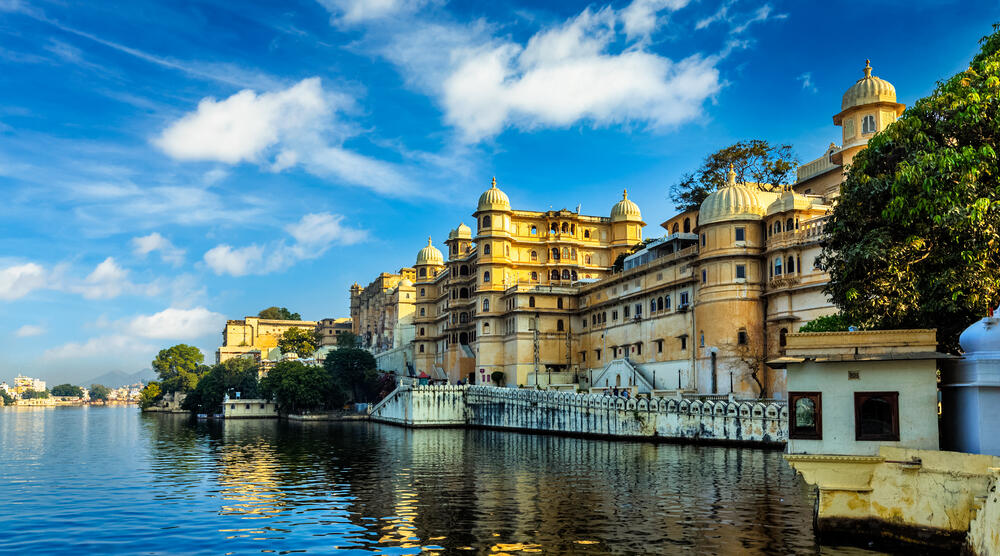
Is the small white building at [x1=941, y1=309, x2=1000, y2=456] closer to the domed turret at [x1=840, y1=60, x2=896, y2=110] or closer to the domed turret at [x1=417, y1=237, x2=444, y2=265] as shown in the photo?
the domed turret at [x1=840, y1=60, x2=896, y2=110]

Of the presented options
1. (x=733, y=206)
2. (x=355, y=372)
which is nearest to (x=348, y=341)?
(x=355, y=372)

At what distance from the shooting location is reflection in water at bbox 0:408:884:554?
2002cm

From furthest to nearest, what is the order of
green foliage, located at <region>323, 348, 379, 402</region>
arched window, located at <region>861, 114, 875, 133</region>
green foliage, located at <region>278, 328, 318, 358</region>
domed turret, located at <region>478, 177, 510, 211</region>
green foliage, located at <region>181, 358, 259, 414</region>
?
green foliage, located at <region>278, 328, 318, 358</region>, green foliage, located at <region>181, 358, 259, 414</region>, green foliage, located at <region>323, 348, 379, 402</region>, domed turret, located at <region>478, 177, 510, 211</region>, arched window, located at <region>861, 114, 875, 133</region>

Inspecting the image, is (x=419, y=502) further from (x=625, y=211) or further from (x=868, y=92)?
(x=625, y=211)

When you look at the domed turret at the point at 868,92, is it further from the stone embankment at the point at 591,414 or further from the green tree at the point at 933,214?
the green tree at the point at 933,214

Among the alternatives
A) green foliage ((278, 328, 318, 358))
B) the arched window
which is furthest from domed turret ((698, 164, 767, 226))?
green foliage ((278, 328, 318, 358))

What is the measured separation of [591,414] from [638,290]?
15181 mm

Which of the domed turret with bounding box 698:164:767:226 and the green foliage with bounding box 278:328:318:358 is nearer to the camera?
the domed turret with bounding box 698:164:767:226

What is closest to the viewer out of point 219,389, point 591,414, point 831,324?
point 831,324

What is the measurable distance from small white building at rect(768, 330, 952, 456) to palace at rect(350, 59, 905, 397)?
70.8 ft

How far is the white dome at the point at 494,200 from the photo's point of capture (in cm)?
7806

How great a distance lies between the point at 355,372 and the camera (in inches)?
3996

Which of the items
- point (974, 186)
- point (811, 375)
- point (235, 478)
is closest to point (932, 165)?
point (974, 186)

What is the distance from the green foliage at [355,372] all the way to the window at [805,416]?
84.1 metres
